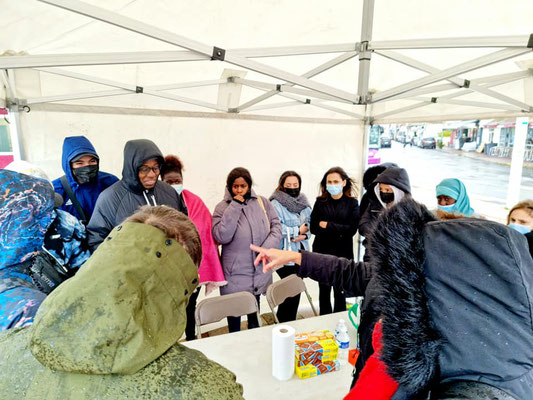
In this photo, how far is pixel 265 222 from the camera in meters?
2.51

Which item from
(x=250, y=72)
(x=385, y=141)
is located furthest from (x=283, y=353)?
(x=385, y=141)

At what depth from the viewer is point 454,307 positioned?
0.50 m

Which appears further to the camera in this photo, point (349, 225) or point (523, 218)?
point (349, 225)

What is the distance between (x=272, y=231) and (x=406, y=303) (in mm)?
2007

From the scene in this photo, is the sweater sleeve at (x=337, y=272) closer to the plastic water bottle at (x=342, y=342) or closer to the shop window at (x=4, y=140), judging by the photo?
the plastic water bottle at (x=342, y=342)

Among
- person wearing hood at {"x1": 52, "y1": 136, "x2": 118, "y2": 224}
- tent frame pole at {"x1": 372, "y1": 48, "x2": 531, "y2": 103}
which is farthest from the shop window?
tent frame pole at {"x1": 372, "y1": 48, "x2": 531, "y2": 103}

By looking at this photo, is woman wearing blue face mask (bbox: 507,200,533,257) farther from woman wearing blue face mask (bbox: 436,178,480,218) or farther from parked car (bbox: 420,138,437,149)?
parked car (bbox: 420,138,437,149)

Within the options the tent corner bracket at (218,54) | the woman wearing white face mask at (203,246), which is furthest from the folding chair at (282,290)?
the tent corner bracket at (218,54)

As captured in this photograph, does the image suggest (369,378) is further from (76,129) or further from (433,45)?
(76,129)

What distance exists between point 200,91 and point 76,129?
111 centimetres

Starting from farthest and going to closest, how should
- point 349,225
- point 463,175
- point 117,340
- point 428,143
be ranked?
1. point 428,143
2. point 463,175
3. point 349,225
4. point 117,340

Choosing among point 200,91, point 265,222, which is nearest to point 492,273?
point 265,222

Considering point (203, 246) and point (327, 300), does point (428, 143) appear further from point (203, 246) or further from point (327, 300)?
point (203, 246)

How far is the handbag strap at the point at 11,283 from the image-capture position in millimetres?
782
